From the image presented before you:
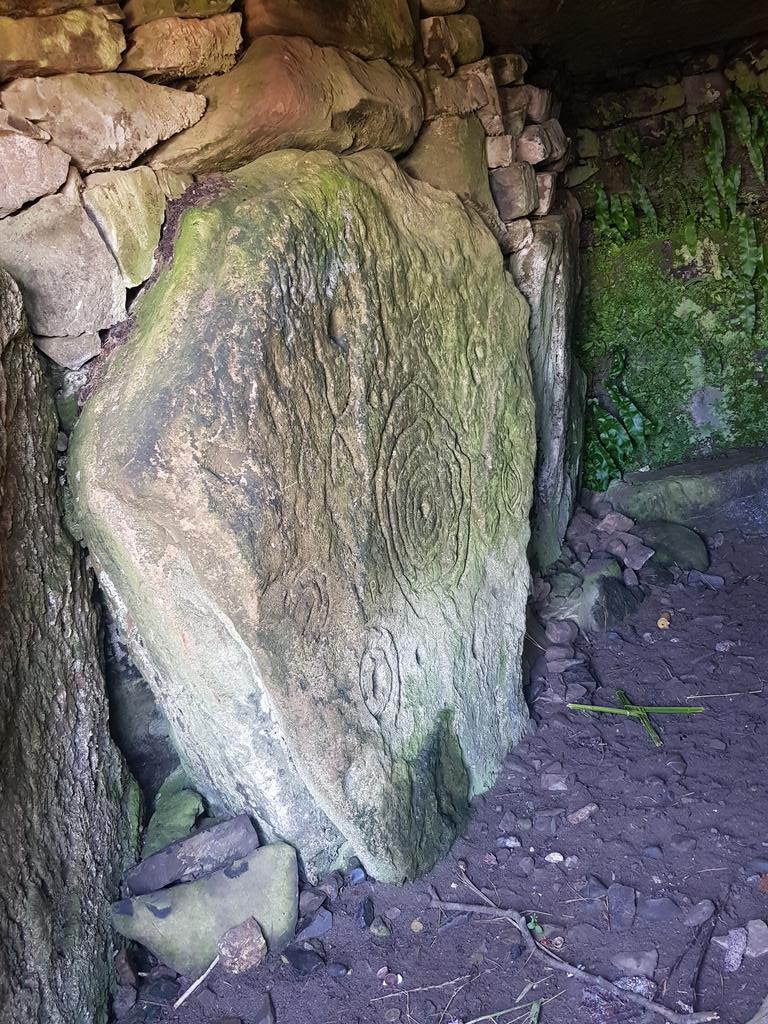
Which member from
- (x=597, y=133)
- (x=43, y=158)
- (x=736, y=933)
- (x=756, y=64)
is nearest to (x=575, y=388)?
(x=597, y=133)

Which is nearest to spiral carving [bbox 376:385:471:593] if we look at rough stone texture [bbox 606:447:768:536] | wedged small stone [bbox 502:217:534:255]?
wedged small stone [bbox 502:217:534:255]

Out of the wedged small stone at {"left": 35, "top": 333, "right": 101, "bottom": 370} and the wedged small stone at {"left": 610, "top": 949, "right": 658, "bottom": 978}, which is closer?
the wedged small stone at {"left": 35, "top": 333, "right": 101, "bottom": 370}

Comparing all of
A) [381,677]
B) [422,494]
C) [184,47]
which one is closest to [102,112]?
[184,47]

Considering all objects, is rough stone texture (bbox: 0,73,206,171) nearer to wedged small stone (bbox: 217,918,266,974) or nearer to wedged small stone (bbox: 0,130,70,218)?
wedged small stone (bbox: 0,130,70,218)

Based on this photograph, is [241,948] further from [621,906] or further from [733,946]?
[733,946]

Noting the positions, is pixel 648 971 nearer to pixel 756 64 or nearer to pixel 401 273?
pixel 401 273

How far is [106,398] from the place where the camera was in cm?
210

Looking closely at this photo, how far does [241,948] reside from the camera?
2314 millimetres

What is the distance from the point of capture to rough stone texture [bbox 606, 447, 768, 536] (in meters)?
4.84

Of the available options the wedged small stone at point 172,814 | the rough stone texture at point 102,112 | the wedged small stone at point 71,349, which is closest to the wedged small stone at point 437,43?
the rough stone texture at point 102,112

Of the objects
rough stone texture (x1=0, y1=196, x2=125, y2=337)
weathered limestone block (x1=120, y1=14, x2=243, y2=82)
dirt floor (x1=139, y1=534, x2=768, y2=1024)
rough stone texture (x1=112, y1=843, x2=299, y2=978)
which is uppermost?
weathered limestone block (x1=120, y1=14, x2=243, y2=82)

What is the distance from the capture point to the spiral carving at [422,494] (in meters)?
2.55

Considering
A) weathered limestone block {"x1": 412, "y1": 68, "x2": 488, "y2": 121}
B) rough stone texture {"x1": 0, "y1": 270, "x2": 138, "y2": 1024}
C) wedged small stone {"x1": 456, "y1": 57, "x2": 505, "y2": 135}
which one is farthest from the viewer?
wedged small stone {"x1": 456, "y1": 57, "x2": 505, "y2": 135}

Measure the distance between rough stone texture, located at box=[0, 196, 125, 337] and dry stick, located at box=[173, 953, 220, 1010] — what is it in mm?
1583
